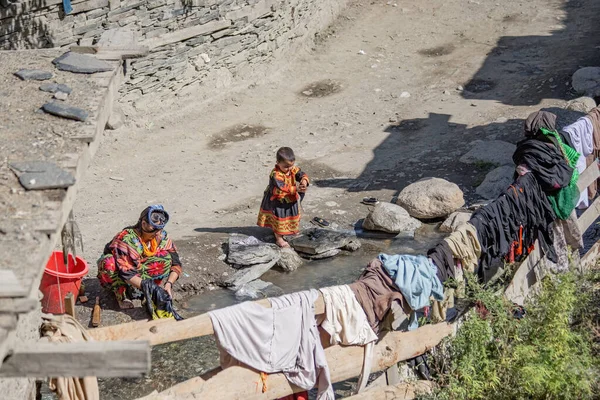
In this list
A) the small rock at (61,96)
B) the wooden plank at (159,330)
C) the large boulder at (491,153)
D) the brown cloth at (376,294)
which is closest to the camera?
the wooden plank at (159,330)

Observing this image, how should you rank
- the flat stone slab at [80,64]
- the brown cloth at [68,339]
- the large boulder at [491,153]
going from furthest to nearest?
the large boulder at [491,153]
the flat stone slab at [80,64]
the brown cloth at [68,339]

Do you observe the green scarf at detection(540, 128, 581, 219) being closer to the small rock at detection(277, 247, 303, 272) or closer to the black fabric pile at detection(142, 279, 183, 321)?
the small rock at detection(277, 247, 303, 272)

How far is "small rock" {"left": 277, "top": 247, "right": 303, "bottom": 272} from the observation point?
8562mm

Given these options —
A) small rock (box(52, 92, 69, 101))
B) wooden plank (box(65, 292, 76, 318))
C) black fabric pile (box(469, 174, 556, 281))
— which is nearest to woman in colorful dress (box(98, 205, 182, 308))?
wooden plank (box(65, 292, 76, 318))

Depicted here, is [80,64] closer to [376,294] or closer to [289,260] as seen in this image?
[376,294]

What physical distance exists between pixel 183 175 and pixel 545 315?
5.83 m

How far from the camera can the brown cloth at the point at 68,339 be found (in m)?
4.41

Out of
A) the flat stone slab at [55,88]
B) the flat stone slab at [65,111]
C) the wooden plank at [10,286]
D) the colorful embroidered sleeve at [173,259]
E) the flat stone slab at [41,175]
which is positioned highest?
the wooden plank at [10,286]

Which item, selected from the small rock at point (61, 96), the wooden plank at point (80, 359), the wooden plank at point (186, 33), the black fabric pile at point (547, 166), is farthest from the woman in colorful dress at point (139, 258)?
the wooden plank at point (186, 33)

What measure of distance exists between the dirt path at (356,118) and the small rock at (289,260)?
69cm

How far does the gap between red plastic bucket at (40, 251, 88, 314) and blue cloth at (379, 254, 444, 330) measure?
2680 millimetres

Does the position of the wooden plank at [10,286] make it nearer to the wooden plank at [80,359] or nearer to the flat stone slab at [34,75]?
the wooden plank at [80,359]

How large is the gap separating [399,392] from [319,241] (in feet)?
12.1

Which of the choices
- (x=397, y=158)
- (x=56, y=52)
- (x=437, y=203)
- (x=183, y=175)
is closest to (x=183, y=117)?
(x=183, y=175)
